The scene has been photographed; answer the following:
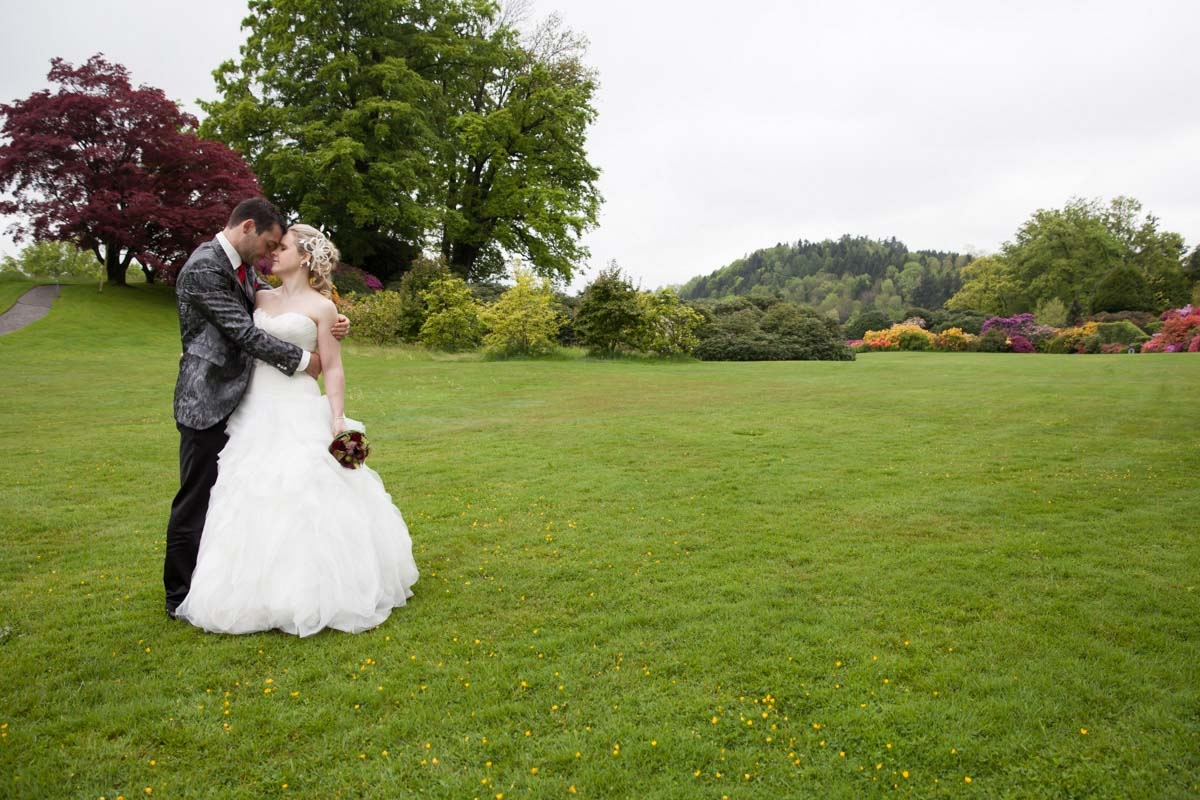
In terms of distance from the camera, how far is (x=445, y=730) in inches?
131

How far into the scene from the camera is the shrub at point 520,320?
78.7 feet

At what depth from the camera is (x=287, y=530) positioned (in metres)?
4.27

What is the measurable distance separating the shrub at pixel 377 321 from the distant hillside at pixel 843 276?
58.4m

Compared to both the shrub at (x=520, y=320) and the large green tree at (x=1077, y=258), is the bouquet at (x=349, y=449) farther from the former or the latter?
the large green tree at (x=1077, y=258)

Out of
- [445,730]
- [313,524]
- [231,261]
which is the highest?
[231,261]

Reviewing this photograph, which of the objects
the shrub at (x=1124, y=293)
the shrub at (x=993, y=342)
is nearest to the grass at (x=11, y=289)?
the shrub at (x=993, y=342)

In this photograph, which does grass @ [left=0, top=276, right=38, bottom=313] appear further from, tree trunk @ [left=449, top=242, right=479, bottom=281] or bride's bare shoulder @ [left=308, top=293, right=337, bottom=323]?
bride's bare shoulder @ [left=308, top=293, right=337, bottom=323]

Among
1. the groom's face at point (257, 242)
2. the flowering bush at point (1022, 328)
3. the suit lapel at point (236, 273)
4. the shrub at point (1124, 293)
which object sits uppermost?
the shrub at point (1124, 293)

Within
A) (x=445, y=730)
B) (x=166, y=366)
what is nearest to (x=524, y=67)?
(x=166, y=366)

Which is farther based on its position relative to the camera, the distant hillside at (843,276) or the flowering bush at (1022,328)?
the distant hillside at (843,276)

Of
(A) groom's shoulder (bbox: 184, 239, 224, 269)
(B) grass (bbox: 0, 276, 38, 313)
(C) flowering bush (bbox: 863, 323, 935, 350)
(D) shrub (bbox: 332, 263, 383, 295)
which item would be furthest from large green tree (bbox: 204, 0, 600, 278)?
(A) groom's shoulder (bbox: 184, 239, 224, 269)

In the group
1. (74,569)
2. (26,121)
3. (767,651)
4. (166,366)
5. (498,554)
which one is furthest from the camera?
(26,121)

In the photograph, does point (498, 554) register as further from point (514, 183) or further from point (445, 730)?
point (514, 183)

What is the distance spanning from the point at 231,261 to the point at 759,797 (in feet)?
14.7
